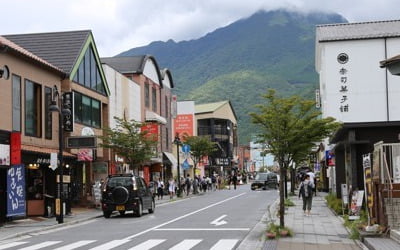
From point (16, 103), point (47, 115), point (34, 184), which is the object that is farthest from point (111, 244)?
point (47, 115)

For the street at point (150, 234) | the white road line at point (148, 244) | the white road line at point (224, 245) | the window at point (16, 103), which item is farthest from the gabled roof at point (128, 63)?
the white road line at point (224, 245)

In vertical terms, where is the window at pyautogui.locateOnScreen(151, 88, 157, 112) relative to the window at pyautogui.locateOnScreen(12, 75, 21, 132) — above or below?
above

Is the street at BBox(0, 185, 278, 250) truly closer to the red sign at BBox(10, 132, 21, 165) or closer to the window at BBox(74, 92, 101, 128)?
the red sign at BBox(10, 132, 21, 165)

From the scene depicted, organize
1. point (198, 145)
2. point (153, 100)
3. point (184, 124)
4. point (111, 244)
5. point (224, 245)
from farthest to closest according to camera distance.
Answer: point (184, 124) < point (198, 145) < point (153, 100) < point (111, 244) < point (224, 245)

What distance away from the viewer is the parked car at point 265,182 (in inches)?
2584

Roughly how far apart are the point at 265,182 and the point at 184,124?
11828 mm

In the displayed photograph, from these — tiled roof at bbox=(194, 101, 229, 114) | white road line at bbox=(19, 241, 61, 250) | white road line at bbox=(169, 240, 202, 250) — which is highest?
tiled roof at bbox=(194, 101, 229, 114)

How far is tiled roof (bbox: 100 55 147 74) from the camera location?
49719 mm

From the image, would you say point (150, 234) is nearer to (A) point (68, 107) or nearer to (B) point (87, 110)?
(A) point (68, 107)

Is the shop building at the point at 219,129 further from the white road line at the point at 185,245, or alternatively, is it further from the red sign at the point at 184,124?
the white road line at the point at 185,245

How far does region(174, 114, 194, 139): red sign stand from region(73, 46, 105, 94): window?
31342 mm

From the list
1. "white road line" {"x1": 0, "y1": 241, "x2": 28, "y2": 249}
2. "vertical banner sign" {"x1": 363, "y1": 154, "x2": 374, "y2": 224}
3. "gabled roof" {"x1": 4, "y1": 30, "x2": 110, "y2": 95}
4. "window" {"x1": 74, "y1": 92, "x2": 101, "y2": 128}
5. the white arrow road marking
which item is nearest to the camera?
"white road line" {"x1": 0, "y1": 241, "x2": 28, "y2": 249}

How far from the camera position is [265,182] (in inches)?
2589

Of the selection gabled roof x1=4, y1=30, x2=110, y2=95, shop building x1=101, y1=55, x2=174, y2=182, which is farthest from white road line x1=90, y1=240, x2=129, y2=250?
shop building x1=101, y1=55, x2=174, y2=182
